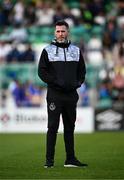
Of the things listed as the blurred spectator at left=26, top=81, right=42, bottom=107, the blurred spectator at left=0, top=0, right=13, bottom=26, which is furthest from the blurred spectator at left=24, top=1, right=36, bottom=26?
the blurred spectator at left=26, top=81, right=42, bottom=107

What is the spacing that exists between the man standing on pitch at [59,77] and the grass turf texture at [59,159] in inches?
24.9

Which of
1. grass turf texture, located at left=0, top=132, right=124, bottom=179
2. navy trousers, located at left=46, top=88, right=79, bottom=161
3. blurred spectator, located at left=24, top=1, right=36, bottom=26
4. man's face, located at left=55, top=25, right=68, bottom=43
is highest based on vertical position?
blurred spectator, located at left=24, top=1, right=36, bottom=26

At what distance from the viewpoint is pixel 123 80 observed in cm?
2531

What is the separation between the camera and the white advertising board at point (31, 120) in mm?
24312

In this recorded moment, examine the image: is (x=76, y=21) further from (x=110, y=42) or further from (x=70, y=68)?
(x=70, y=68)

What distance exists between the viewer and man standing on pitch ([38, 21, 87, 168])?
11.5 m

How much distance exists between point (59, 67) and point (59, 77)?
0.53 ft

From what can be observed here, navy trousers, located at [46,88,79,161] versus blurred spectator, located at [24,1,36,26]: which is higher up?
blurred spectator, located at [24,1,36,26]

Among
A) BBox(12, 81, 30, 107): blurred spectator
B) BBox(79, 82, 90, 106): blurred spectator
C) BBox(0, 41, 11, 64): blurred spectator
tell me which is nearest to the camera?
BBox(79, 82, 90, 106): blurred spectator

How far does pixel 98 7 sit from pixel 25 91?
5305 mm

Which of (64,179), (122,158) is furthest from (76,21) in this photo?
(64,179)

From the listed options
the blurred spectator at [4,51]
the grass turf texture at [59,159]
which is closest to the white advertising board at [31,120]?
the blurred spectator at [4,51]

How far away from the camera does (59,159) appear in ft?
43.9

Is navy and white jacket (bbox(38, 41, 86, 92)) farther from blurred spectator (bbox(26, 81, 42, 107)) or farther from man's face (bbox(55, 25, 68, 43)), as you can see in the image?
blurred spectator (bbox(26, 81, 42, 107))
